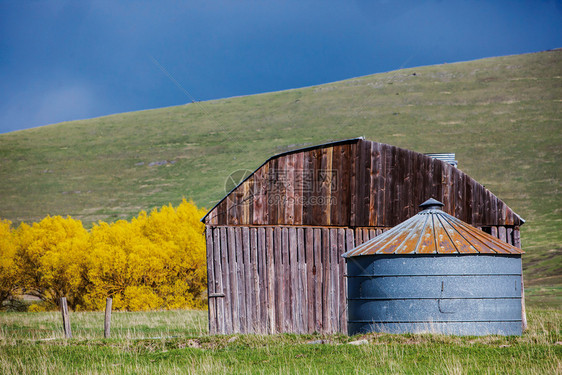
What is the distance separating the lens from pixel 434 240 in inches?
612

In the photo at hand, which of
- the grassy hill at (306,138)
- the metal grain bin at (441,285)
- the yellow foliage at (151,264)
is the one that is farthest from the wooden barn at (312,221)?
the grassy hill at (306,138)

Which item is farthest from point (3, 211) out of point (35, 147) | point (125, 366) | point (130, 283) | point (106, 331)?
point (125, 366)

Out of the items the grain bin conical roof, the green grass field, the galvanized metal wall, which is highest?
the grain bin conical roof

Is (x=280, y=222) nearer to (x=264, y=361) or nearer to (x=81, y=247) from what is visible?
(x=264, y=361)

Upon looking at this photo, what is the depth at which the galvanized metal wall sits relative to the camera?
591 inches

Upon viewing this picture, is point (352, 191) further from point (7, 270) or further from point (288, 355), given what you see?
point (7, 270)

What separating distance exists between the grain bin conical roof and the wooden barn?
2.88 meters

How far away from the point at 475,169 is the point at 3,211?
59.6 metres

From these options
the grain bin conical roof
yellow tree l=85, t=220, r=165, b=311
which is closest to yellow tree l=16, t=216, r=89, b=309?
yellow tree l=85, t=220, r=165, b=311

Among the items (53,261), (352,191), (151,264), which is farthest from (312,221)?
(53,261)

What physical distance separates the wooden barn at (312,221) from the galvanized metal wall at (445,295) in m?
3.92

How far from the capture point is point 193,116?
11912 cm

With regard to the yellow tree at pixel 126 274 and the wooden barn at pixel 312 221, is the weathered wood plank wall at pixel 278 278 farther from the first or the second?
the yellow tree at pixel 126 274

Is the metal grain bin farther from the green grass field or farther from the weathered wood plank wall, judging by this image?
the weathered wood plank wall
